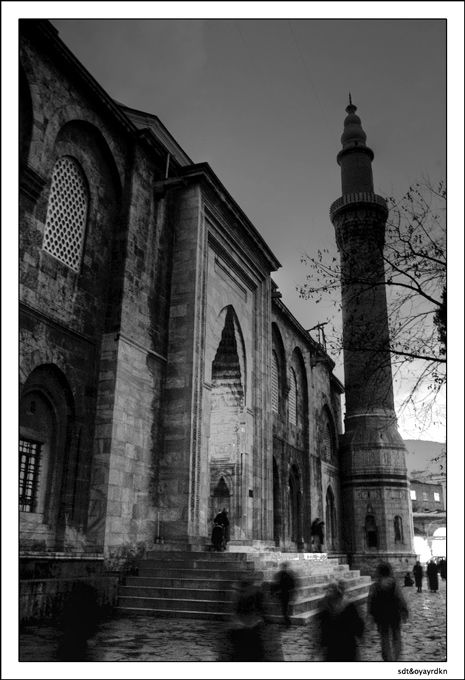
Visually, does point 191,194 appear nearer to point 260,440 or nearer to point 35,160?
point 35,160

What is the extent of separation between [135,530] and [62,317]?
4190 millimetres

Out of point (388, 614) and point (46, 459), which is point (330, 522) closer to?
point (46, 459)

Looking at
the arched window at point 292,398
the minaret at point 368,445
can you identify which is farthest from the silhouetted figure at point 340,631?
the minaret at point 368,445

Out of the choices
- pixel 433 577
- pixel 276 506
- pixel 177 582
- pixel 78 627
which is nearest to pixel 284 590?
pixel 177 582

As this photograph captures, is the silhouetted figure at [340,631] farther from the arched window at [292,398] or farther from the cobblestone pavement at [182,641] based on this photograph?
the arched window at [292,398]

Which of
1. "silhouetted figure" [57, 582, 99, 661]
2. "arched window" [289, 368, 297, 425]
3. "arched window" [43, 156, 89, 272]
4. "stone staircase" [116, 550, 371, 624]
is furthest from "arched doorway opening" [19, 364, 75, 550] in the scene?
"arched window" [289, 368, 297, 425]

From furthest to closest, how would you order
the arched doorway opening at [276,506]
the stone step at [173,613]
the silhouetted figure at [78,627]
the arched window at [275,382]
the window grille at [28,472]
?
the arched window at [275,382] → the arched doorway opening at [276,506] → the window grille at [28,472] → the stone step at [173,613] → the silhouetted figure at [78,627]

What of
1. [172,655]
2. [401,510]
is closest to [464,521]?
[172,655]

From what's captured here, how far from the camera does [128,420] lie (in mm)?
11414

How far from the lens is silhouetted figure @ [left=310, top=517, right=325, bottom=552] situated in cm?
2267

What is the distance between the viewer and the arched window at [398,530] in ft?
86.7

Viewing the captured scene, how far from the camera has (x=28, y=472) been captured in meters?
9.78

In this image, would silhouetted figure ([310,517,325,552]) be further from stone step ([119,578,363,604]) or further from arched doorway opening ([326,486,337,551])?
stone step ([119,578,363,604])

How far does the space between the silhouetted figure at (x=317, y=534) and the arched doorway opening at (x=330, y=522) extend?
2.81m
